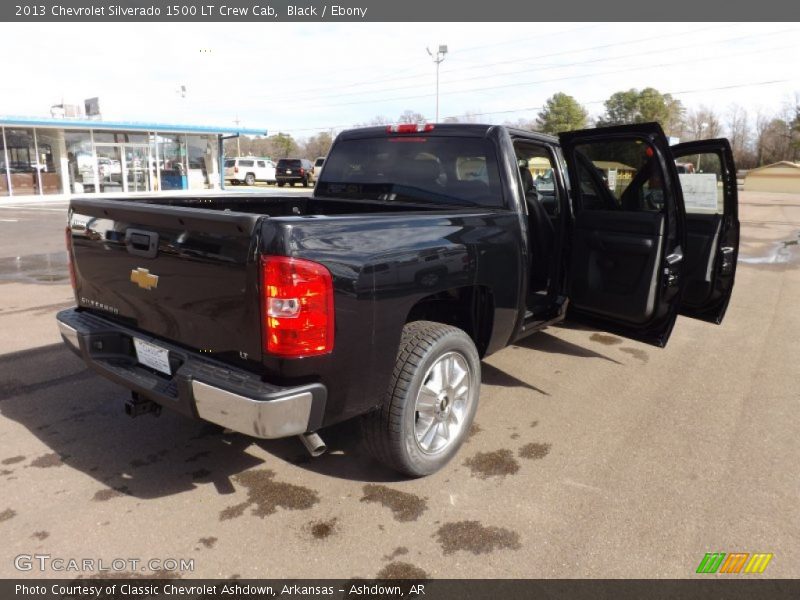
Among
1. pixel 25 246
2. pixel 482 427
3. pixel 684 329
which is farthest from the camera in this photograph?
pixel 25 246

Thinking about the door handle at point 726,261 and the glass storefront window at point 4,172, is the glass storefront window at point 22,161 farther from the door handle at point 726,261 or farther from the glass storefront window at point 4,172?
the door handle at point 726,261

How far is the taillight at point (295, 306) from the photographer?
2496 mm

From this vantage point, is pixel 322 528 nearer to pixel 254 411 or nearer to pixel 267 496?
pixel 267 496

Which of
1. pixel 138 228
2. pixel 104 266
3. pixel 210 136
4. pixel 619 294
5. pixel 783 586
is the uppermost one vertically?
pixel 210 136

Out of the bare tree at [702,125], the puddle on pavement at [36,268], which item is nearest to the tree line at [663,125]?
the bare tree at [702,125]

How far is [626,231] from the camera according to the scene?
4238 mm

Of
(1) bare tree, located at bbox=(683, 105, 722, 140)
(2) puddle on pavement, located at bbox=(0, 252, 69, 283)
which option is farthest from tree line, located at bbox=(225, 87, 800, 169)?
(2) puddle on pavement, located at bbox=(0, 252, 69, 283)

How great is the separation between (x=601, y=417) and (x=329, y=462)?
196cm

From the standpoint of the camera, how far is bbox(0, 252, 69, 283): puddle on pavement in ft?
28.3

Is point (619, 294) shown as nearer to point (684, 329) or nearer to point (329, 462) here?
point (329, 462)

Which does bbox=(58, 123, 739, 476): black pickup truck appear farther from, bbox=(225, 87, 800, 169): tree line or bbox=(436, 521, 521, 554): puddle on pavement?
bbox=(225, 87, 800, 169): tree line

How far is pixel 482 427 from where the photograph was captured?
405cm

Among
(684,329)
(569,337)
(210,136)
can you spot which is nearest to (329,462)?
(569,337)

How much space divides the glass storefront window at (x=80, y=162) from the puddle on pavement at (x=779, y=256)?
26.6 m
